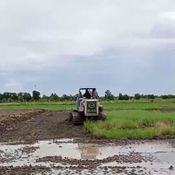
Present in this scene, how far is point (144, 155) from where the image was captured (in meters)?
19.0

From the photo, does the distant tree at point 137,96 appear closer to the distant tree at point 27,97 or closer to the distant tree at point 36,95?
the distant tree at point 36,95

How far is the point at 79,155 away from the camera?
19.6m

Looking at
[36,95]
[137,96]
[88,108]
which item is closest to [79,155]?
[88,108]

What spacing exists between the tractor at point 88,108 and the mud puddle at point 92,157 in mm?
8266

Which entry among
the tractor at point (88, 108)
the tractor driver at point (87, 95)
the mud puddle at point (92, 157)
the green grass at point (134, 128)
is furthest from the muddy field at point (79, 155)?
the tractor driver at point (87, 95)

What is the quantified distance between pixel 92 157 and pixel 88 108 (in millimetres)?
14537

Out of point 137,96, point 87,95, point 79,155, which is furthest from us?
point 137,96

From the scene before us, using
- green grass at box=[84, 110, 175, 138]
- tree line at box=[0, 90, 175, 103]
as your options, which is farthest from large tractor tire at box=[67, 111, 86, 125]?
tree line at box=[0, 90, 175, 103]

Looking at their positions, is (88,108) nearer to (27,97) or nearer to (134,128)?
(134,128)

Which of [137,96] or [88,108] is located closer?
[88,108]

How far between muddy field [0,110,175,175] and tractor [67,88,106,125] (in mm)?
3377

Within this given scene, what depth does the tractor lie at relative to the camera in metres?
33.4

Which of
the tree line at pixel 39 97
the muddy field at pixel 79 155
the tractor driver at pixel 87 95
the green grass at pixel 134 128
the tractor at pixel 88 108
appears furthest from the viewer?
the tree line at pixel 39 97

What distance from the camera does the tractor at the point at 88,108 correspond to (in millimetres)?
33406
